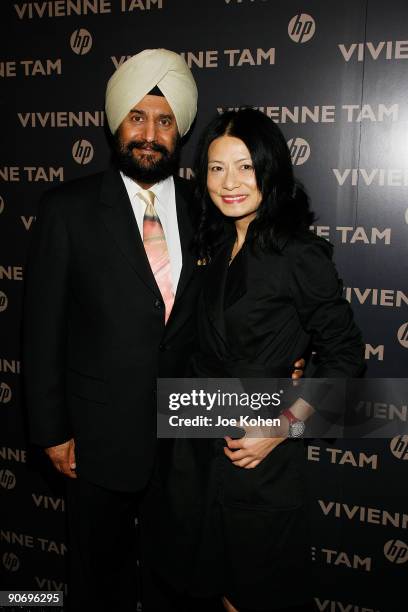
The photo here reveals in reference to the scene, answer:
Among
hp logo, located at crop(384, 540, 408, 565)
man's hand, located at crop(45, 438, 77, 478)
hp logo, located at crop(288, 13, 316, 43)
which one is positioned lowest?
hp logo, located at crop(384, 540, 408, 565)

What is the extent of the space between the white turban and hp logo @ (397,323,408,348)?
117 cm

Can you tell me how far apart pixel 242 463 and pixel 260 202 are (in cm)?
79

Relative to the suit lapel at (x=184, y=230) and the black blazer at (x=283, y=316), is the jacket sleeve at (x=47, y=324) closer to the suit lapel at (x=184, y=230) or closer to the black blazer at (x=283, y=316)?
the suit lapel at (x=184, y=230)

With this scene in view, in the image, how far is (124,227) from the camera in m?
1.83

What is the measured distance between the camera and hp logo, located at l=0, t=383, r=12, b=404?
8.90 feet

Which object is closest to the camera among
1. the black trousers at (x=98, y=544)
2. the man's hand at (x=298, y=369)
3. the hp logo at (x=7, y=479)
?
the man's hand at (x=298, y=369)

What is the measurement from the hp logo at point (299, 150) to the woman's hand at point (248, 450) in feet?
3.68

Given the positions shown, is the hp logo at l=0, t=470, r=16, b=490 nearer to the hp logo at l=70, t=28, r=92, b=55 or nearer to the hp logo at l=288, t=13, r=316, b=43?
the hp logo at l=70, t=28, r=92, b=55

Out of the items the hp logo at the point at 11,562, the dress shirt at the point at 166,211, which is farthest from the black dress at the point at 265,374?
the hp logo at the point at 11,562

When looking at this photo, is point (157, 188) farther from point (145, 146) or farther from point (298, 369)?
point (298, 369)

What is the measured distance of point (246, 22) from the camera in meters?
2.12

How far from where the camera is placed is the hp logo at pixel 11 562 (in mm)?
2854

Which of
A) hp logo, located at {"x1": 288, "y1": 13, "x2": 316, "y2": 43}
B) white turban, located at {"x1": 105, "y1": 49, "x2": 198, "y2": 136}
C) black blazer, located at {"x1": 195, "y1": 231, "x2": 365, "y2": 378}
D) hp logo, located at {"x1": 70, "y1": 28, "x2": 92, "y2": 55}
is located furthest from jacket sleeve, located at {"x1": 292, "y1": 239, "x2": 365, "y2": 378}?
hp logo, located at {"x1": 70, "y1": 28, "x2": 92, "y2": 55}

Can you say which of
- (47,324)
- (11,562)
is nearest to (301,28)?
(47,324)
